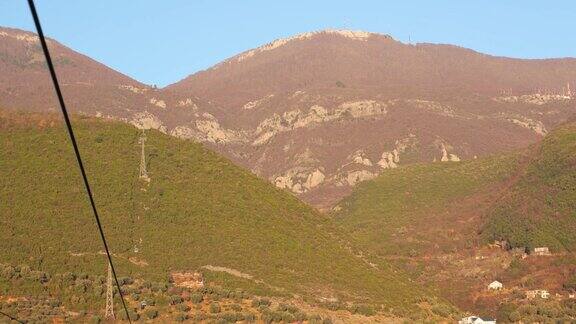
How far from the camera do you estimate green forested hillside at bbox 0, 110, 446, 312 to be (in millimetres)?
53250

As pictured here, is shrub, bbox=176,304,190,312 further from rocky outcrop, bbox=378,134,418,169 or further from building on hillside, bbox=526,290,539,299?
rocky outcrop, bbox=378,134,418,169

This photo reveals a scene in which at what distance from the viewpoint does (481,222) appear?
100 meters

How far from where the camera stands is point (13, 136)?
6925cm

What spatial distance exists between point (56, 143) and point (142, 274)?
23361 mm

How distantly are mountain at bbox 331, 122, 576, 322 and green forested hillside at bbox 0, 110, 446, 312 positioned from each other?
995cm

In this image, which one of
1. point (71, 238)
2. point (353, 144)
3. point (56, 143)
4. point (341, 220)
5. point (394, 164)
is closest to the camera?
point (71, 238)

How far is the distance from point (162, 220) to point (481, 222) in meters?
52.3

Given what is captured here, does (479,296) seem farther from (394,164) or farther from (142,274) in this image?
(394,164)

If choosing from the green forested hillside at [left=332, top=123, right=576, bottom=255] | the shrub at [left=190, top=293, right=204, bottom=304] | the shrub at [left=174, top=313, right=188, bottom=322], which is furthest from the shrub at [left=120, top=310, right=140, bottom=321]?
the green forested hillside at [left=332, top=123, right=576, bottom=255]

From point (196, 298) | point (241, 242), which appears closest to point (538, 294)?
point (241, 242)

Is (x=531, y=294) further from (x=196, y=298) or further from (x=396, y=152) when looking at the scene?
(x=396, y=152)

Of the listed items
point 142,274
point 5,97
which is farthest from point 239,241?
point 5,97

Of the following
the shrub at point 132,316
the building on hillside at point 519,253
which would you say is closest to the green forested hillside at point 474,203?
the building on hillside at point 519,253

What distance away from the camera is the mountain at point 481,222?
73.6 meters
